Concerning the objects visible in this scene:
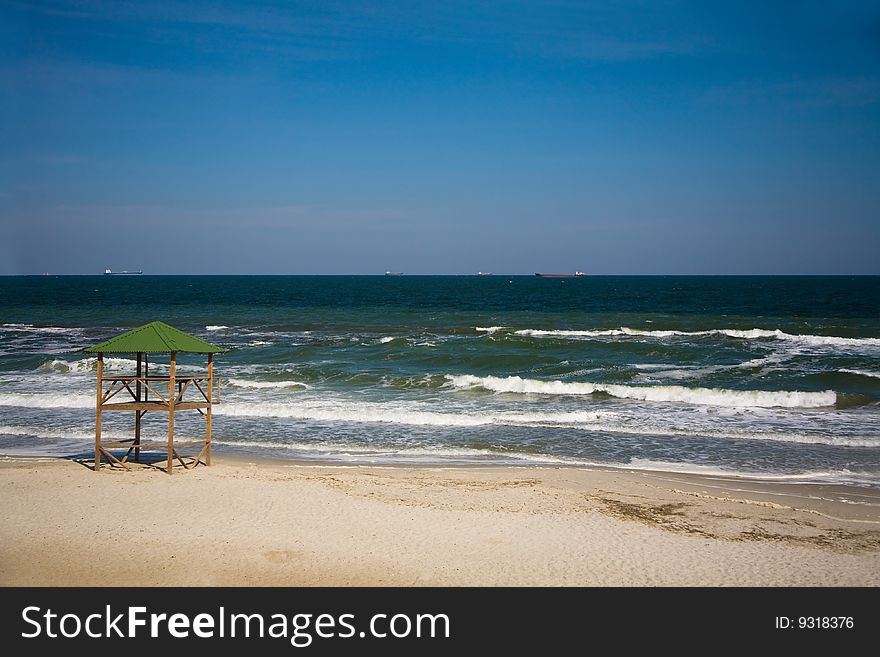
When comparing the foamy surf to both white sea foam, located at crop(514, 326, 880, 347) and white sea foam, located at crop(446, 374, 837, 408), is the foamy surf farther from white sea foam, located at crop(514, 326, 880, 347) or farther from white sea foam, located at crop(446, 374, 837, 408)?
white sea foam, located at crop(514, 326, 880, 347)

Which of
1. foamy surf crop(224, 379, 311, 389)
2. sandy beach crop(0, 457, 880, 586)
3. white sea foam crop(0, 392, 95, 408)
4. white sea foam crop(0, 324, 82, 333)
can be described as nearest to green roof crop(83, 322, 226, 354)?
sandy beach crop(0, 457, 880, 586)

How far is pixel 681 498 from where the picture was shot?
43.7 ft

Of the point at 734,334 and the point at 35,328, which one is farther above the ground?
the point at 734,334

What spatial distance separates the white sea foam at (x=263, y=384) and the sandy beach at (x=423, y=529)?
38.3 feet

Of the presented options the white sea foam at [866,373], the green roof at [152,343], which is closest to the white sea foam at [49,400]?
the green roof at [152,343]

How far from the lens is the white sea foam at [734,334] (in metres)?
38.7

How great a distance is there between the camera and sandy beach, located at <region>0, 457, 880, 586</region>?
31.0ft

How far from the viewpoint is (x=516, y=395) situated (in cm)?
2552

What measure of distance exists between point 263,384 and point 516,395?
9.57 m

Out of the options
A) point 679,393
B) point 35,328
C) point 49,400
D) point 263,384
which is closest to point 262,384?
point 263,384

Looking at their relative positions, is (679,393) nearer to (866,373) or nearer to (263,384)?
(866,373)

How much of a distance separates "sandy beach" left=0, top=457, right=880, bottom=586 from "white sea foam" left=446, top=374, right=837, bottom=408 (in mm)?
9533
